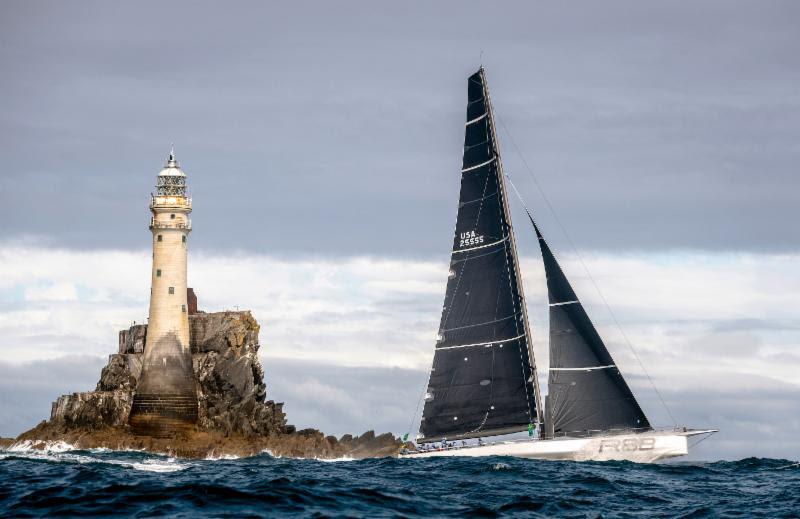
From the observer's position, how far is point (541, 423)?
49.3 meters

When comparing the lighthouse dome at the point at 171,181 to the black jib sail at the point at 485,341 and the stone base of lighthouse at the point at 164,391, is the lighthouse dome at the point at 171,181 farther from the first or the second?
the black jib sail at the point at 485,341

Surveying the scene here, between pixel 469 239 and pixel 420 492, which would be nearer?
pixel 420 492

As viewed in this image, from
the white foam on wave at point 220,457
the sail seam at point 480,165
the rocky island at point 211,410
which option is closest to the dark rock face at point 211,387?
the rocky island at point 211,410

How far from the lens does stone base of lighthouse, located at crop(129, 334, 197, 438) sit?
253ft

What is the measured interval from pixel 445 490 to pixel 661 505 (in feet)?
20.9

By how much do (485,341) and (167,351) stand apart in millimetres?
33647

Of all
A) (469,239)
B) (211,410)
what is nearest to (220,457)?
(211,410)

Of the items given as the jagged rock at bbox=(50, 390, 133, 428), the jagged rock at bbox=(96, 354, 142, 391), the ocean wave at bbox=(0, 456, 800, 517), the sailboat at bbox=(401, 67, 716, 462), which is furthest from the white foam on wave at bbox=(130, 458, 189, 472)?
the jagged rock at bbox=(96, 354, 142, 391)

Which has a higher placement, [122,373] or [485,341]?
[122,373]

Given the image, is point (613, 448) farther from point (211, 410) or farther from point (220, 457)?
point (211, 410)

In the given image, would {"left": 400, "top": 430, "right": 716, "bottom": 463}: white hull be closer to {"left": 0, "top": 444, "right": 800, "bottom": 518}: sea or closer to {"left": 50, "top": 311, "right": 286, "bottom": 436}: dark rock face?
{"left": 0, "top": 444, "right": 800, "bottom": 518}: sea

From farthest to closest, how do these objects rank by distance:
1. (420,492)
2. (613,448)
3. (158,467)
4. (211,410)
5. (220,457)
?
(211,410) < (220,457) < (158,467) < (613,448) < (420,492)

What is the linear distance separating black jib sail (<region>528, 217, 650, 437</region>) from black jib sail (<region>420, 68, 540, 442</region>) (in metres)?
1.51

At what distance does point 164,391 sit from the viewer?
77.4m
